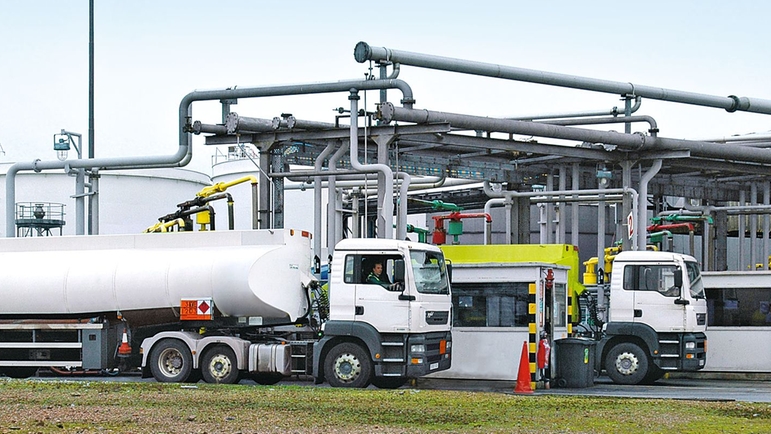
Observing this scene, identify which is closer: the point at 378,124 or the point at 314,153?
the point at 378,124

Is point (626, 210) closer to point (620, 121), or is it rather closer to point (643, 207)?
point (643, 207)

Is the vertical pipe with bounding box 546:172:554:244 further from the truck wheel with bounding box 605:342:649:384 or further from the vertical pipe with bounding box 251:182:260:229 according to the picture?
the vertical pipe with bounding box 251:182:260:229

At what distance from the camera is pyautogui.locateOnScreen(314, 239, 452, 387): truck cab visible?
18422 mm

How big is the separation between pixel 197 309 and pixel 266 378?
1793mm

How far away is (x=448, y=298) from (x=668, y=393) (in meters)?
3.91

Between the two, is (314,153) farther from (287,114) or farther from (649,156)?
(649,156)

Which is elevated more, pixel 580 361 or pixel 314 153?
pixel 314 153

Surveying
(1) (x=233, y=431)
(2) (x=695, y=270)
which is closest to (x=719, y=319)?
(2) (x=695, y=270)

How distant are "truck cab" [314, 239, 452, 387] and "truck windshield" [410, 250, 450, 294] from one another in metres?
0.02

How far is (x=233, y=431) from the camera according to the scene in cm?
1171

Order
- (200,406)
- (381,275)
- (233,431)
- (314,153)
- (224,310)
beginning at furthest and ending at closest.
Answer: (314,153)
(224,310)
(381,275)
(200,406)
(233,431)

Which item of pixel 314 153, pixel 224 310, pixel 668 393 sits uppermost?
pixel 314 153

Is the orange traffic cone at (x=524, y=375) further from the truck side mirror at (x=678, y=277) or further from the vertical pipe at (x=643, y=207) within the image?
the vertical pipe at (x=643, y=207)

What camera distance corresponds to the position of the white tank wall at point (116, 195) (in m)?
42.9
